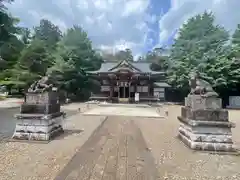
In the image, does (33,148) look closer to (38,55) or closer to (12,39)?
(12,39)

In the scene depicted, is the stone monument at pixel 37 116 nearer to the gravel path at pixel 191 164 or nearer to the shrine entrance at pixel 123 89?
the gravel path at pixel 191 164

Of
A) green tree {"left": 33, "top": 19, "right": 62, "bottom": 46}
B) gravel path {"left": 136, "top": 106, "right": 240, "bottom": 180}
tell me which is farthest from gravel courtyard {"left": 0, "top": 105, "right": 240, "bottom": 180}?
green tree {"left": 33, "top": 19, "right": 62, "bottom": 46}

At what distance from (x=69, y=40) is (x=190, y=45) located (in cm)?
1728

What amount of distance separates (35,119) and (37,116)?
12 cm

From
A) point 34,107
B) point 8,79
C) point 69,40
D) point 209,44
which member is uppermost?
point 69,40

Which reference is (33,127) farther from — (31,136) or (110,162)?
(110,162)

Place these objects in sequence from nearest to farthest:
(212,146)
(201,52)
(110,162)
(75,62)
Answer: (110,162) → (212,146) → (201,52) → (75,62)

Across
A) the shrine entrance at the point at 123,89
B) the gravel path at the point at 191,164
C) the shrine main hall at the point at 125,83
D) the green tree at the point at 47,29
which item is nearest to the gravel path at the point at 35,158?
the gravel path at the point at 191,164

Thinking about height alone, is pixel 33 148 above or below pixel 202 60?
below

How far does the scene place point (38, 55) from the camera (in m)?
19.7

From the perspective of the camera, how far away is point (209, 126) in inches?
199

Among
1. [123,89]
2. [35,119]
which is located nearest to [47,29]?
[123,89]

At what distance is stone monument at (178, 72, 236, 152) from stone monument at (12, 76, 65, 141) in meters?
3.91

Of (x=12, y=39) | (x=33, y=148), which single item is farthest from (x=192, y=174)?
(x=12, y=39)
